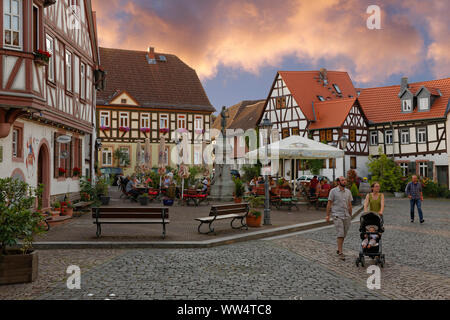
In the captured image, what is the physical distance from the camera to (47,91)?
15422mm

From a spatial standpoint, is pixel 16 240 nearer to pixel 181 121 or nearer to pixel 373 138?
pixel 181 121

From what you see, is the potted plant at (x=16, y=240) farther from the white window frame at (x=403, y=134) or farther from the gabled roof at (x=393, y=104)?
the white window frame at (x=403, y=134)

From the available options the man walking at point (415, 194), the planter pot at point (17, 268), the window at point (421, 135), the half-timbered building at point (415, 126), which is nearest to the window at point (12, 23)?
the planter pot at point (17, 268)

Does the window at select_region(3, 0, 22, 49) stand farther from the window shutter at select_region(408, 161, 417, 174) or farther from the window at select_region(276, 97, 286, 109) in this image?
the window at select_region(276, 97, 286, 109)

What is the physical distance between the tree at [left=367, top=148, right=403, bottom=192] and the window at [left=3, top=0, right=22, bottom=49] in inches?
1074

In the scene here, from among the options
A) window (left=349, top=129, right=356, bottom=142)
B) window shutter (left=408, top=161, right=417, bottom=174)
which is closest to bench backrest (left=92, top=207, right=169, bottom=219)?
window shutter (left=408, top=161, right=417, bottom=174)

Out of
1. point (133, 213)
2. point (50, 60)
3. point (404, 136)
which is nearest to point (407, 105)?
point (404, 136)

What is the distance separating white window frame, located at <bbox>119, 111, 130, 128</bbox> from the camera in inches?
1672

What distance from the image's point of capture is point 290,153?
66.4 ft

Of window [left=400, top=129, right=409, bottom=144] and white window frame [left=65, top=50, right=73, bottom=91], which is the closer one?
white window frame [left=65, top=50, right=73, bottom=91]

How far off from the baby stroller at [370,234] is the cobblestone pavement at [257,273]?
0.59ft

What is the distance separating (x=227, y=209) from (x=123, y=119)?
31707mm

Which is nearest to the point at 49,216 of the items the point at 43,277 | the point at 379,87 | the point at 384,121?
the point at 43,277

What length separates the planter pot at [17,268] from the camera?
270 inches
